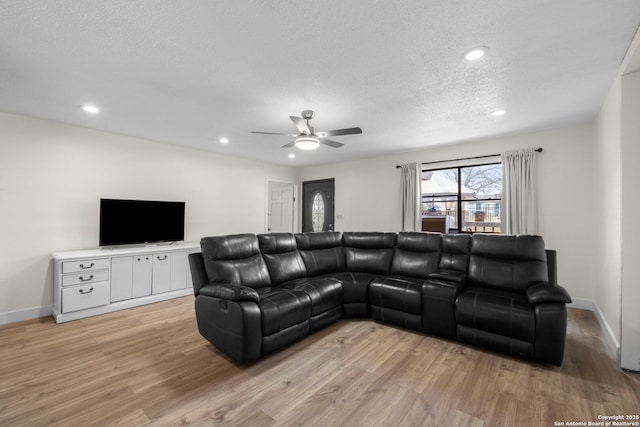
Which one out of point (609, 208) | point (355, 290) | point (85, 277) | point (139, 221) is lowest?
point (355, 290)

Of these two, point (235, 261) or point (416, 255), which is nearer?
point (235, 261)

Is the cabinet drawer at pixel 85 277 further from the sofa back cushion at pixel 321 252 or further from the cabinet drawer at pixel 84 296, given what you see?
the sofa back cushion at pixel 321 252

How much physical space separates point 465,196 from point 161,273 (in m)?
5.19

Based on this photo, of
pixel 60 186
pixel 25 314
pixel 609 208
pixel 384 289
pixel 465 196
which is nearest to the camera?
pixel 609 208

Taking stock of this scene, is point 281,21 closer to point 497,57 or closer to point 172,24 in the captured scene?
point 172,24

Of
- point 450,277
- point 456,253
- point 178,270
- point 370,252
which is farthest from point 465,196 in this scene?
point 178,270

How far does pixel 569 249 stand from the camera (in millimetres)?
3971

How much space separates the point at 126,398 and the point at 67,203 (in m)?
3.14

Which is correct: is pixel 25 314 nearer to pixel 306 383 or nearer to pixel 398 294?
pixel 306 383

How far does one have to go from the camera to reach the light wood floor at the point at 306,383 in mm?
1804

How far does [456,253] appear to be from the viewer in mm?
3518

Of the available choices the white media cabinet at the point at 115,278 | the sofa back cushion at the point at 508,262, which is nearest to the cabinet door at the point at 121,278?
the white media cabinet at the point at 115,278

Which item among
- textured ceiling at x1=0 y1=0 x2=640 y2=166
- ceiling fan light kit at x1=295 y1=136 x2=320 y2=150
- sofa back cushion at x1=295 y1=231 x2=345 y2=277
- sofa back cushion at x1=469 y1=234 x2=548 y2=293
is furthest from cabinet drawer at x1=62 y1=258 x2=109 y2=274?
sofa back cushion at x1=469 y1=234 x2=548 y2=293

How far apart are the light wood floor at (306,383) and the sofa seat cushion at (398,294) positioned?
1.04 ft
